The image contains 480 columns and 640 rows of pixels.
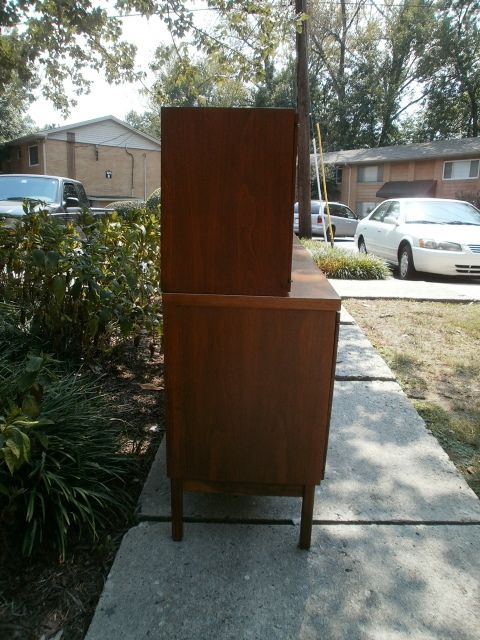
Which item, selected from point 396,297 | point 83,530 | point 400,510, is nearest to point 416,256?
point 396,297

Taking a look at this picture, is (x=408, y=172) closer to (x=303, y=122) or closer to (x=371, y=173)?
(x=371, y=173)

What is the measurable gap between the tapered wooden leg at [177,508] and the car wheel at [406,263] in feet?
28.2

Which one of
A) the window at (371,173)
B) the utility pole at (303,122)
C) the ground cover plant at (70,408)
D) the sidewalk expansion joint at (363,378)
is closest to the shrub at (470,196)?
the window at (371,173)

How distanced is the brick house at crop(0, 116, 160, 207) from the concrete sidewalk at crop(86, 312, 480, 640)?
28468mm

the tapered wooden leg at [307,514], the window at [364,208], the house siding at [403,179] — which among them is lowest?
the tapered wooden leg at [307,514]

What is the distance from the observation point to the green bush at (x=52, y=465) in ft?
6.40

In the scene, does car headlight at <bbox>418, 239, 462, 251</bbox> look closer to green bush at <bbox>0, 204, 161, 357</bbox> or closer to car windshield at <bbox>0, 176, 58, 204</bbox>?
car windshield at <bbox>0, 176, 58, 204</bbox>

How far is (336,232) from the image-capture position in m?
25.3

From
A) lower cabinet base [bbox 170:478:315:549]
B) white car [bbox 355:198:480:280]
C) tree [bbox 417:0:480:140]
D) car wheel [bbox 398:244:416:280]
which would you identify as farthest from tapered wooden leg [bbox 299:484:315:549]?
tree [bbox 417:0:480:140]

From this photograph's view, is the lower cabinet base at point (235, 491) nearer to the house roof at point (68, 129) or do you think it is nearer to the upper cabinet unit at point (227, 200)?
the upper cabinet unit at point (227, 200)

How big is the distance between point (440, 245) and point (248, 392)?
835 cm

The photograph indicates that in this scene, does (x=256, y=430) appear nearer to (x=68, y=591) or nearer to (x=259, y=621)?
(x=259, y=621)

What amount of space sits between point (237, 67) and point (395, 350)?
6649 mm

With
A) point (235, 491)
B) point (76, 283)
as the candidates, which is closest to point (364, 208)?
point (76, 283)
